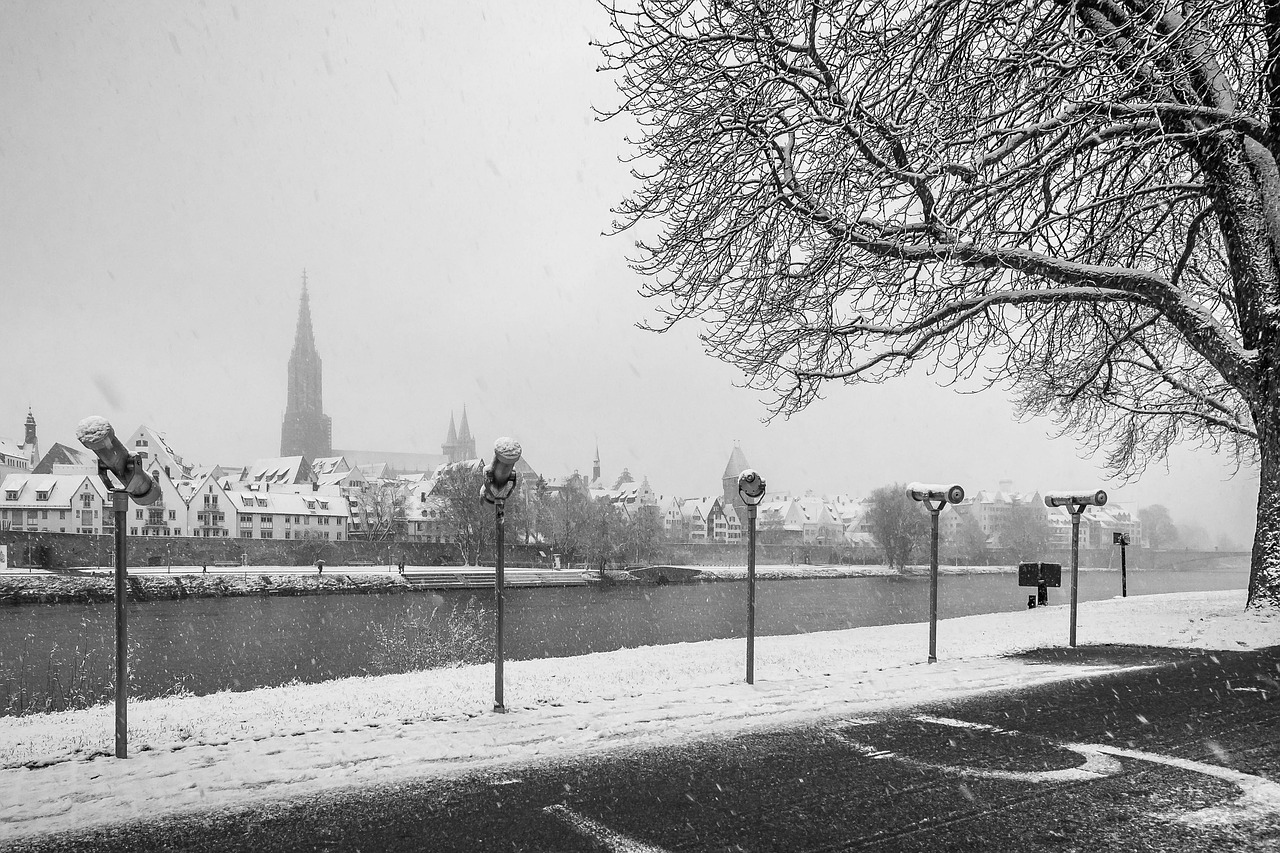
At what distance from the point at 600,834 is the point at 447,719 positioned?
266cm

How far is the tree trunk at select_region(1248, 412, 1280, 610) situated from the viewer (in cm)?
1215

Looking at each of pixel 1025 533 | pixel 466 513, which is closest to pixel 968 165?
pixel 466 513

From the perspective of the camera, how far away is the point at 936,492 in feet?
32.0

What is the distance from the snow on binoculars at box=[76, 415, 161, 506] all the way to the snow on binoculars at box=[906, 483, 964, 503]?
743 cm

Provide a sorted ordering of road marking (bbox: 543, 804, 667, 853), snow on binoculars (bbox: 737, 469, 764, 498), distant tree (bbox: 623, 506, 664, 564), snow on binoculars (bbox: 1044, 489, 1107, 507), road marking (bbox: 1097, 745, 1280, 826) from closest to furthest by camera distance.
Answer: road marking (bbox: 543, 804, 667, 853) < road marking (bbox: 1097, 745, 1280, 826) < snow on binoculars (bbox: 737, 469, 764, 498) < snow on binoculars (bbox: 1044, 489, 1107, 507) < distant tree (bbox: 623, 506, 664, 564)

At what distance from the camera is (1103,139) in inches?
397

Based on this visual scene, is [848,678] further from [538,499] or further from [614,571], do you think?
[538,499]

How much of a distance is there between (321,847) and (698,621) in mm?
34557

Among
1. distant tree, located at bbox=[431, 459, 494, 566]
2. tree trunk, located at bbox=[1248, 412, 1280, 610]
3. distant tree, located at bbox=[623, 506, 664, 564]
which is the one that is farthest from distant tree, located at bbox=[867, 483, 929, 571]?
tree trunk, located at bbox=[1248, 412, 1280, 610]

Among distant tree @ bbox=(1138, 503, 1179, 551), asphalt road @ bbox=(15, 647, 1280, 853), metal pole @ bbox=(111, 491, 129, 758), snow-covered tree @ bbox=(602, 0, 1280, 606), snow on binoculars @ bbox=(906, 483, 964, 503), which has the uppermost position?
snow-covered tree @ bbox=(602, 0, 1280, 606)

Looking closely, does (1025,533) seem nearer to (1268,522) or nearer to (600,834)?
(1268,522)

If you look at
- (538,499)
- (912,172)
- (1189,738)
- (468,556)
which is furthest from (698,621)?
(538,499)

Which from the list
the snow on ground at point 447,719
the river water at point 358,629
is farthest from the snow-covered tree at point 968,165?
the river water at point 358,629

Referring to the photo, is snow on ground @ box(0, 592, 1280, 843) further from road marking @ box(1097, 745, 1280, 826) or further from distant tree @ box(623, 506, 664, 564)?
distant tree @ box(623, 506, 664, 564)
